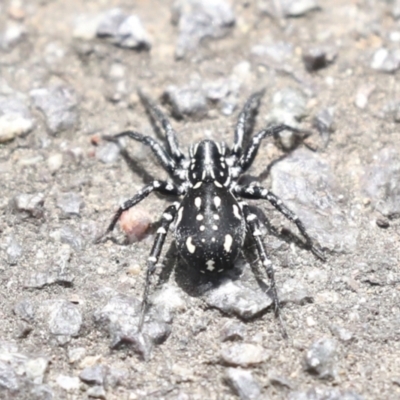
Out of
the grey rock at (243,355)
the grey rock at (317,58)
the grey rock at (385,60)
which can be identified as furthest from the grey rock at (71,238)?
the grey rock at (385,60)

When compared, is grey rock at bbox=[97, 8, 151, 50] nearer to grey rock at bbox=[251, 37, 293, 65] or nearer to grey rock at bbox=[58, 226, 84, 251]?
grey rock at bbox=[251, 37, 293, 65]

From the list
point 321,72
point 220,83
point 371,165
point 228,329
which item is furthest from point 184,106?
point 228,329

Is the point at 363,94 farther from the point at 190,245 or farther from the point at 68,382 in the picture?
the point at 68,382

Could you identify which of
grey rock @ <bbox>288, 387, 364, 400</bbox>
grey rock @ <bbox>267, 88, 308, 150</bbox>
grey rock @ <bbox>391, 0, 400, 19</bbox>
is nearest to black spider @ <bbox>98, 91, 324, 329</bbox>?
grey rock @ <bbox>267, 88, 308, 150</bbox>

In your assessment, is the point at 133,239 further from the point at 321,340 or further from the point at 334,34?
the point at 334,34

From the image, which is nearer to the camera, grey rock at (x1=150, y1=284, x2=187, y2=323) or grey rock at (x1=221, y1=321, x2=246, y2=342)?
grey rock at (x1=221, y1=321, x2=246, y2=342)
